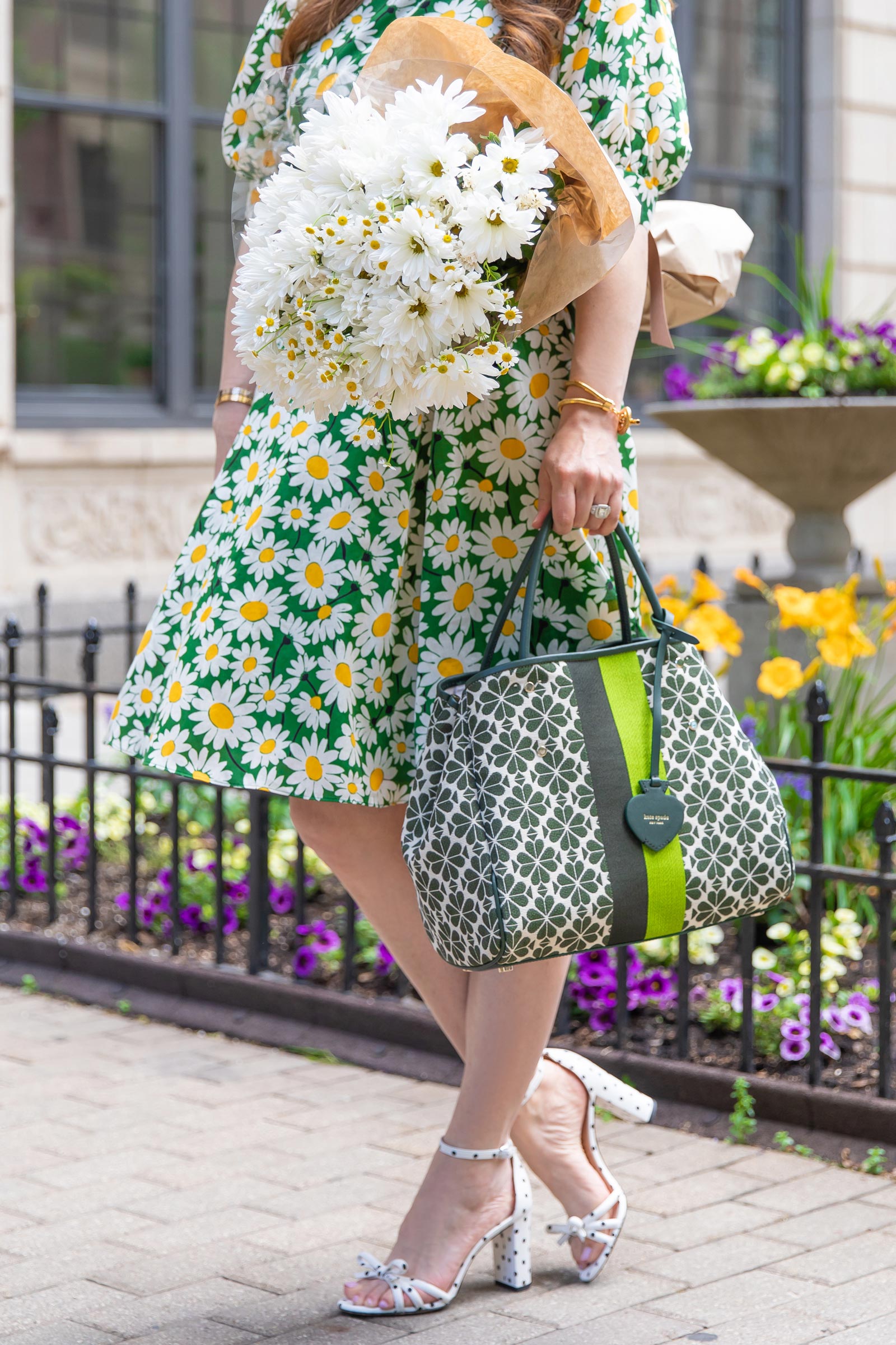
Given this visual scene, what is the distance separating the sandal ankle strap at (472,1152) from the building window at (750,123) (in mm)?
9654

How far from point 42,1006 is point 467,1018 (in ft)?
6.18

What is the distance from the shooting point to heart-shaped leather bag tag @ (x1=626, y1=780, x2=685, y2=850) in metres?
2.00

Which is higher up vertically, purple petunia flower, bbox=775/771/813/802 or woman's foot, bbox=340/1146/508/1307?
purple petunia flower, bbox=775/771/813/802

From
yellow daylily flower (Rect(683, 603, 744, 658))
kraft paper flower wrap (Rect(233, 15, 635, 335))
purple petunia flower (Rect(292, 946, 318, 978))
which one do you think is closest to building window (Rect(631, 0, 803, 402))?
yellow daylily flower (Rect(683, 603, 744, 658))

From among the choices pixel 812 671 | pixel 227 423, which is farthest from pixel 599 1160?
pixel 812 671

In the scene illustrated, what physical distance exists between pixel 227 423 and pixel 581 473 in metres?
0.68

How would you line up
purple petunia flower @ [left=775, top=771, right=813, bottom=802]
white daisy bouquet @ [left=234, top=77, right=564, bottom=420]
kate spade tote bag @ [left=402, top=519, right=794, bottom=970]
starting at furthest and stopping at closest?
purple petunia flower @ [left=775, top=771, right=813, bottom=802] → kate spade tote bag @ [left=402, top=519, right=794, bottom=970] → white daisy bouquet @ [left=234, top=77, right=564, bottom=420]

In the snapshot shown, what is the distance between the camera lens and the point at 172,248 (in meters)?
9.37

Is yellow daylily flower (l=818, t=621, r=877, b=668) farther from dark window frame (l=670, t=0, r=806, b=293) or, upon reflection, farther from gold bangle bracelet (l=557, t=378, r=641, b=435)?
dark window frame (l=670, t=0, r=806, b=293)

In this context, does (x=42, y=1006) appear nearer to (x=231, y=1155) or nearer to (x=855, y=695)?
(x=231, y=1155)

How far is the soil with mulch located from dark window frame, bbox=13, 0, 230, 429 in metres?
4.90

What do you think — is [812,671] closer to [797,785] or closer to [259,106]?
[797,785]

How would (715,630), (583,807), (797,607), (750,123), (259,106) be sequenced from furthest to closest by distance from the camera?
1. (750,123)
2. (715,630)
3. (797,607)
4. (259,106)
5. (583,807)

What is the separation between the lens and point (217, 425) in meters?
2.52
